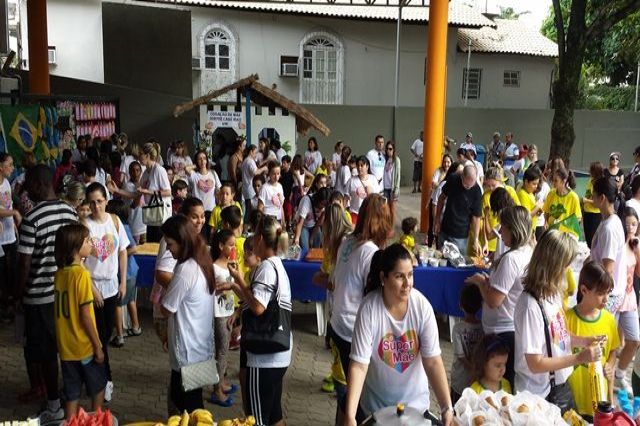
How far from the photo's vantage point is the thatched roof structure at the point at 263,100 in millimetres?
14188

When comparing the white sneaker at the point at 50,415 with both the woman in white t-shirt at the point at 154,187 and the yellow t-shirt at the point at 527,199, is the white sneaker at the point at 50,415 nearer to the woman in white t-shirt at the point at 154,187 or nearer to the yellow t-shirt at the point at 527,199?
the woman in white t-shirt at the point at 154,187

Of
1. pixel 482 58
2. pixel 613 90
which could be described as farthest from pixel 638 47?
pixel 613 90

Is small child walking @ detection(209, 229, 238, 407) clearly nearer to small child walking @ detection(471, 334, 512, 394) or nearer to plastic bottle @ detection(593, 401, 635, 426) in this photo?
small child walking @ detection(471, 334, 512, 394)

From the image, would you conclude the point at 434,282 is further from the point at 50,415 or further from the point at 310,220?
the point at 50,415

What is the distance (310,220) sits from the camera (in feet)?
28.2

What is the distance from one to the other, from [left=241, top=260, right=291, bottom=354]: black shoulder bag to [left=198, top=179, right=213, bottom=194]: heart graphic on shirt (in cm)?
529

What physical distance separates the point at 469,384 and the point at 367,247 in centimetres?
108

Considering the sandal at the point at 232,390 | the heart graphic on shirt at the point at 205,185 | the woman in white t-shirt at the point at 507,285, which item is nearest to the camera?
the woman in white t-shirt at the point at 507,285

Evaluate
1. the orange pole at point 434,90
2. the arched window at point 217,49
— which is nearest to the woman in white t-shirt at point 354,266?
the orange pole at point 434,90

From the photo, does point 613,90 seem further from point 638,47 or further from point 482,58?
point 482,58

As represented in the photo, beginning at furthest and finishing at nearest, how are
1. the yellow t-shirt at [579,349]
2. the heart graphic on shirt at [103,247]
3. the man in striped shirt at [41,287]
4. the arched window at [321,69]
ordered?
the arched window at [321,69] → the heart graphic on shirt at [103,247] → the man in striped shirt at [41,287] → the yellow t-shirt at [579,349]

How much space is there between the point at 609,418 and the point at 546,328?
25.2 inches

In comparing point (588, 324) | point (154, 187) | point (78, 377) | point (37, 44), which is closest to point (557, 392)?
point (588, 324)

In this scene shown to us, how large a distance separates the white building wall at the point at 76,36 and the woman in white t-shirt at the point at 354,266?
2247cm
